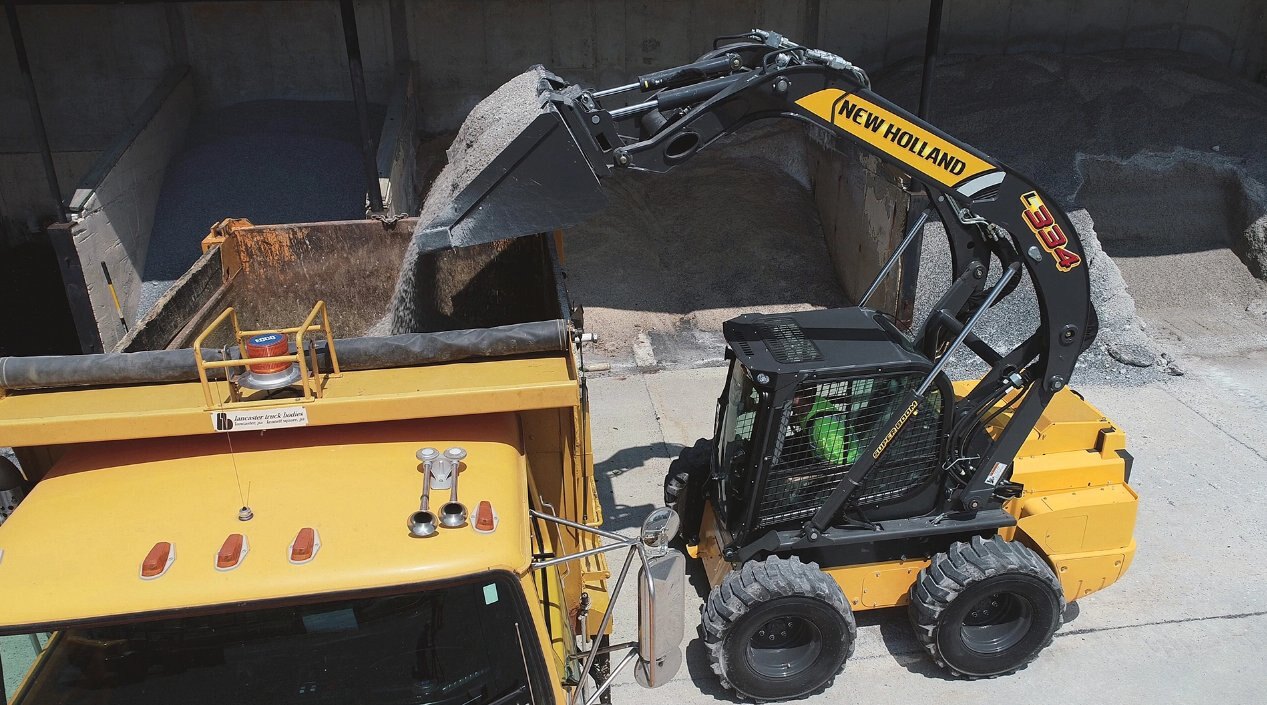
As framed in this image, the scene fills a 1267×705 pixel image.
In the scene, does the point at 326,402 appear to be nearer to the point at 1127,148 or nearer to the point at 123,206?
the point at 123,206

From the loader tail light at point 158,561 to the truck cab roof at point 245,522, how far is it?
20 mm

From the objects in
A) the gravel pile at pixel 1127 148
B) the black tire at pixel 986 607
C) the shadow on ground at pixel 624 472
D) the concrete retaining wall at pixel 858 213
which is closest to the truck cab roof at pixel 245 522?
the black tire at pixel 986 607

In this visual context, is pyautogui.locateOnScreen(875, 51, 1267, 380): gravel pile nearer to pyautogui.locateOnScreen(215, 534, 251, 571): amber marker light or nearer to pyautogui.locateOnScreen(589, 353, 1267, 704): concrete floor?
pyautogui.locateOnScreen(589, 353, 1267, 704): concrete floor

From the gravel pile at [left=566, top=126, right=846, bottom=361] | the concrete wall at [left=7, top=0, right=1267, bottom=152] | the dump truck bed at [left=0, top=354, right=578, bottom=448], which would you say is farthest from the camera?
the concrete wall at [left=7, top=0, right=1267, bottom=152]

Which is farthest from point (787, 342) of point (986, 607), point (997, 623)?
point (997, 623)

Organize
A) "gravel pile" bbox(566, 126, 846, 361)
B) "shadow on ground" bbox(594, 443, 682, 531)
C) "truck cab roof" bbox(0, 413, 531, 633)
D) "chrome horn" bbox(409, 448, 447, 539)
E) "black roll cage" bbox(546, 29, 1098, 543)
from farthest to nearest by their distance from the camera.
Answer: "gravel pile" bbox(566, 126, 846, 361) → "shadow on ground" bbox(594, 443, 682, 531) → "black roll cage" bbox(546, 29, 1098, 543) → "chrome horn" bbox(409, 448, 447, 539) → "truck cab roof" bbox(0, 413, 531, 633)

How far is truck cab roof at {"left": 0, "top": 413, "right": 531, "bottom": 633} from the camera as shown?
8.29 feet

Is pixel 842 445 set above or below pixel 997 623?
above

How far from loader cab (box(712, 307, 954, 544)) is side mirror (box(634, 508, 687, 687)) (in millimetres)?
1949

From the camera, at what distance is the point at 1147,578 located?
6227mm

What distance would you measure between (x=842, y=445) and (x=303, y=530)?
10.7ft

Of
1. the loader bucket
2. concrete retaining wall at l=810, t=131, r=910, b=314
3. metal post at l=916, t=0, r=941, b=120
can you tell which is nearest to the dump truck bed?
the loader bucket

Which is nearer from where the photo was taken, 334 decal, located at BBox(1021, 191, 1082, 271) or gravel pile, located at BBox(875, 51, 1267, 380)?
334 decal, located at BBox(1021, 191, 1082, 271)

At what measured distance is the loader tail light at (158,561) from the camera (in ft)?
8.34
